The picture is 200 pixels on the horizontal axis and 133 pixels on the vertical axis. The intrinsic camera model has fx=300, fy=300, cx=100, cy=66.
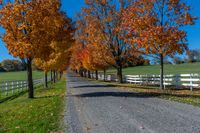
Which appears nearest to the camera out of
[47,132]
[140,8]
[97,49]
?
[47,132]

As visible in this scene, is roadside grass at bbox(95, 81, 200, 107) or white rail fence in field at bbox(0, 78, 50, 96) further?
white rail fence in field at bbox(0, 78, 50, 96)

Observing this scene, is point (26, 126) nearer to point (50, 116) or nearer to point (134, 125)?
point (50, 116)

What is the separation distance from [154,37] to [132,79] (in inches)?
609

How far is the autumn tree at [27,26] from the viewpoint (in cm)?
1650

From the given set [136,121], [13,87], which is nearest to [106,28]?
[13,87]

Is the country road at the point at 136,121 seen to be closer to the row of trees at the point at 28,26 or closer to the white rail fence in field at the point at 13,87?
the row of trees at the point at 28,26

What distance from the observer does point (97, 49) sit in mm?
34094

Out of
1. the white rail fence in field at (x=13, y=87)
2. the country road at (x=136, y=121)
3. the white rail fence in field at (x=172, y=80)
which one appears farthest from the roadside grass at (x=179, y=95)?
the white rail fence in field at (x=13, y=87)

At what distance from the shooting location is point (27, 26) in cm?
1672

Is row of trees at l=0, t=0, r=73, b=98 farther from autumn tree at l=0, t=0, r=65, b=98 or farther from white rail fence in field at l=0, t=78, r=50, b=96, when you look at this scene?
white rail fence in field at l=0, t=78, r=50, b=96

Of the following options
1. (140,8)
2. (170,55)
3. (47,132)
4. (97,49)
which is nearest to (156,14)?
(140,8)

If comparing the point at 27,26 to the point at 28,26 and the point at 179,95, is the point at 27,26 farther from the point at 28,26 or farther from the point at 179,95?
the point at 179,95

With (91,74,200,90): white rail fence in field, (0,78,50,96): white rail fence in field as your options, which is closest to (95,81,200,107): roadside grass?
(91,74,200,90): white rail fence in field

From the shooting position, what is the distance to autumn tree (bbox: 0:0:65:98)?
650 inches
